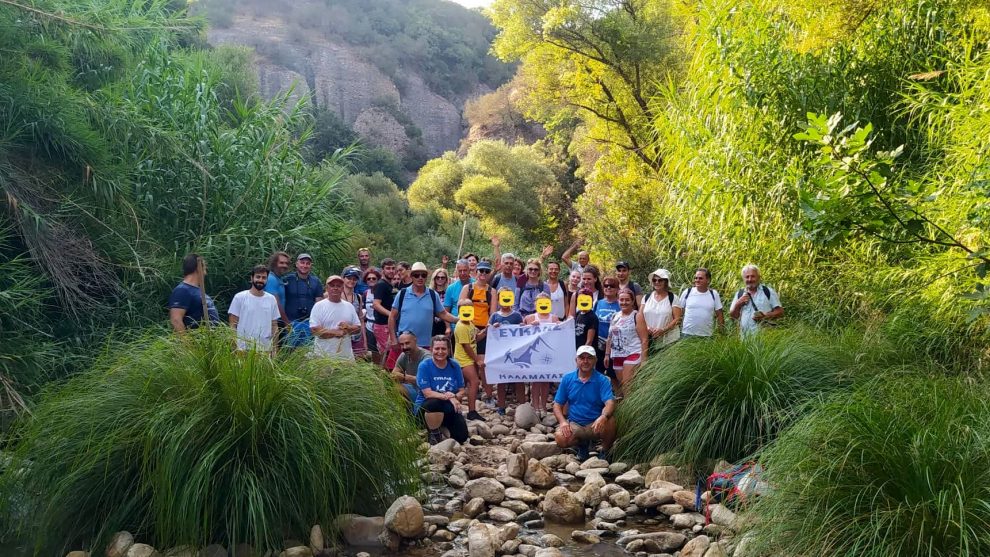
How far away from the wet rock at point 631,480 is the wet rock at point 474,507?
3.52 ft

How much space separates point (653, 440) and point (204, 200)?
5890mm

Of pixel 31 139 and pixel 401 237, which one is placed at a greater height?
pixel 31 139

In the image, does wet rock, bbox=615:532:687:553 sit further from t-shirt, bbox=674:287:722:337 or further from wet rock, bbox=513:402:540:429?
wet rock, bbox=513:402:540:429

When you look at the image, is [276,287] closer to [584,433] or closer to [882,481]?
[584,433]

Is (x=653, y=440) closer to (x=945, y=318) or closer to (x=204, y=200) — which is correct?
(x=945, y=318)

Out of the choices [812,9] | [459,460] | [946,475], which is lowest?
[459,460]

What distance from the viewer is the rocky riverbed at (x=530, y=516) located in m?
4.75

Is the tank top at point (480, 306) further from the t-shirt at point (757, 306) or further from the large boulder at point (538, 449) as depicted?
the t-shirt at point (757, 306)

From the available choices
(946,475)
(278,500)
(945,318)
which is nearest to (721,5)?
(945,318)

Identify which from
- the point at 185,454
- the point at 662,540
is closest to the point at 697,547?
the point at 662,540

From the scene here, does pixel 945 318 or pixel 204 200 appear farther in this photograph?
pixel 204 200

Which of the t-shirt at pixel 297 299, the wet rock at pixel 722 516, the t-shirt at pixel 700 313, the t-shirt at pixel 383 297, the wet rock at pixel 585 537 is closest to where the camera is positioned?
the wet rock at pixel 722 516

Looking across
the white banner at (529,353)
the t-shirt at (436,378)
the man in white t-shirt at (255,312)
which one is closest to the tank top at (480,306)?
the white banner at (529,353)

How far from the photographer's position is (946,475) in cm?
371
